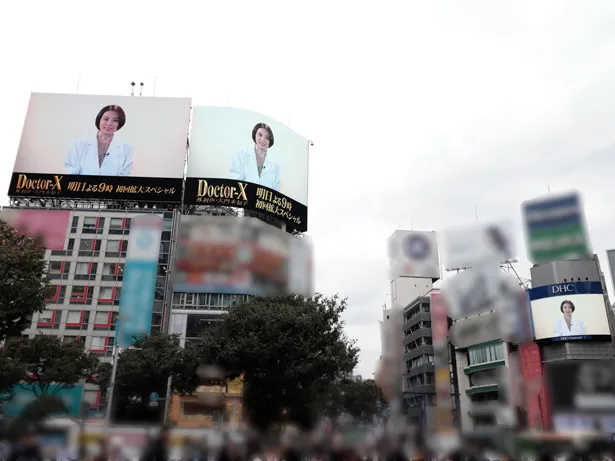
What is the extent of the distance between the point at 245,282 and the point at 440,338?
2993 cm

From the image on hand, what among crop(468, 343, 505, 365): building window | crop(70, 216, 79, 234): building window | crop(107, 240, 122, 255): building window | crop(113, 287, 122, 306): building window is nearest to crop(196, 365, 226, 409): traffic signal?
crop(113, 287, 122, 306): building window

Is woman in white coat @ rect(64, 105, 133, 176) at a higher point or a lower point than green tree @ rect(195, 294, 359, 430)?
higher

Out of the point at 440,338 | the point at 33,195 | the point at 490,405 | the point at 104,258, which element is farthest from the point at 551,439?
the point at 33,195

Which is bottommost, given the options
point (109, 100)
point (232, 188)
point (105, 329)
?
point (105, 329)

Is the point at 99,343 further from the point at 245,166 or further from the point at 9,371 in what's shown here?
the point at 9,371

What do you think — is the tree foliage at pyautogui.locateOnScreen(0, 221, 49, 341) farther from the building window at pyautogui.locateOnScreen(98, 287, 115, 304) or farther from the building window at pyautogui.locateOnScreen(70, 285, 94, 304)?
the building window at pyautogui.locateOnScreen(70, 285, 94, 304)

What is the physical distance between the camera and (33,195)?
66.4 metres

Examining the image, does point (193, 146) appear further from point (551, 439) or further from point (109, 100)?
point (551, 439)

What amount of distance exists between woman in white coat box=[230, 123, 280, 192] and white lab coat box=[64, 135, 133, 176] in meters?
14.5

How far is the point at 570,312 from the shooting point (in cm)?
5241

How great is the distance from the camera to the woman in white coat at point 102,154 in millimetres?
68625

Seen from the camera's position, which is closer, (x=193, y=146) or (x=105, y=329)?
(x=105, y=329)

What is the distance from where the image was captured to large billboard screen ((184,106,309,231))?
68.8m

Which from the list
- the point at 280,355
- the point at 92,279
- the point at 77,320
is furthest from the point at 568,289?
the point at 77,320
